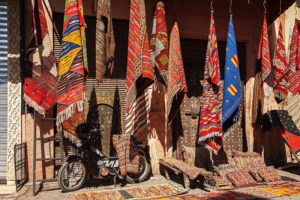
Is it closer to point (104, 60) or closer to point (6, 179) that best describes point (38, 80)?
point (104, 60)

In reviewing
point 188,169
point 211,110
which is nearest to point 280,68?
point 211,110

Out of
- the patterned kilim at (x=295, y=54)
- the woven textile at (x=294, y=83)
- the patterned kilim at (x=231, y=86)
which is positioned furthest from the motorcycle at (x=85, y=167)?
the patterned kilim at (x=295, y=54)

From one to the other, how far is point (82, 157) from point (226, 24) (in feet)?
13.6

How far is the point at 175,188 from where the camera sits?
14.2ft

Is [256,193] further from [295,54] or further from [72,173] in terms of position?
[295,54]

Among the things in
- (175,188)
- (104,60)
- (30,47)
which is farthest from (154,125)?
(30,47)

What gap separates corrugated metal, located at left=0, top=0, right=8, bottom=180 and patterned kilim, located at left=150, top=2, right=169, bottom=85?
2.51 meters

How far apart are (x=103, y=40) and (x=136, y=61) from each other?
0.62 m

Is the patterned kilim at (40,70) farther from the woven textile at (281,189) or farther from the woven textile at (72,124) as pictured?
the woven textile at (281,189)

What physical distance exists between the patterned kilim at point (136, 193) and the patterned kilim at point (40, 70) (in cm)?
153

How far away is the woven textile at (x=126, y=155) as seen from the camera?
445 cm

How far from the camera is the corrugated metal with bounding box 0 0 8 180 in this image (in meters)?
4.46

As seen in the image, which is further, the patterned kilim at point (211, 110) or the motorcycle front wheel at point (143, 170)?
the motorcycle front wheel at point (143, 170)

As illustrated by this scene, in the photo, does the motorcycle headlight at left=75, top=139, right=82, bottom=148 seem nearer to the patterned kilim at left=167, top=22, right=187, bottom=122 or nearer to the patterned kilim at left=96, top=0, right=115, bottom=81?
the patterned kilim at left=96, top=0, right=115, bottom=81
